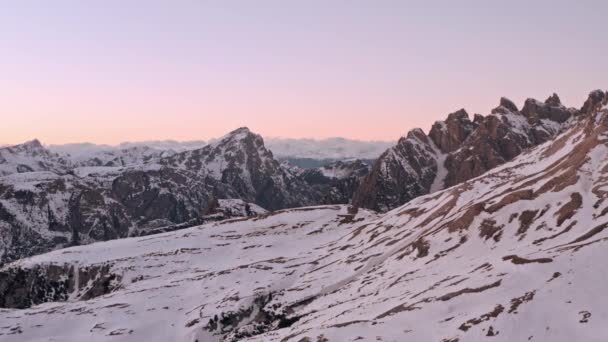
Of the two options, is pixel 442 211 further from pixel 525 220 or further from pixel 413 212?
pixel 525 220

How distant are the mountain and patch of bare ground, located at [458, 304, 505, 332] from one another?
0.67 feet

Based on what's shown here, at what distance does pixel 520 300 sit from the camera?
186 ft

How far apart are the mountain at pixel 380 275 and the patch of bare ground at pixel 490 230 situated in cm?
35

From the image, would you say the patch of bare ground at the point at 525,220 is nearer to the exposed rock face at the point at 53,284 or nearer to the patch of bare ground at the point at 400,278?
the patch of bare ground at the point at 400,278

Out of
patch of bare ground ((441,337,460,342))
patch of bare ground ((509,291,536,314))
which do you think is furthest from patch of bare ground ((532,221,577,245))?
patch of bare ground ((441,337,460,342))

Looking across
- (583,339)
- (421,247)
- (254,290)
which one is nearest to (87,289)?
(254,290)

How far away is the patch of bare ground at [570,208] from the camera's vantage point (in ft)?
287

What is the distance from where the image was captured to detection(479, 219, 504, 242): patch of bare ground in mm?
94262

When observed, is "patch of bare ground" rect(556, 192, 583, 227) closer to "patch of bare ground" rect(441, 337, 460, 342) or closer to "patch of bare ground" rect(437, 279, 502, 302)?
"patch of bare ground" rect(437, 279, 502, 302)

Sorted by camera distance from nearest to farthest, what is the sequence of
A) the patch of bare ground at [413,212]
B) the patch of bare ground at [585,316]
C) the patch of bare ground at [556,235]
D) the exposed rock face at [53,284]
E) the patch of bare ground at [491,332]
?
the patch of bare ground at [585,316]
the patch of bare ground at [491,332]
the patch of bare ground at [556,235]
the patch of bare ground at [413,212]
the exposed rock face at [53,284]

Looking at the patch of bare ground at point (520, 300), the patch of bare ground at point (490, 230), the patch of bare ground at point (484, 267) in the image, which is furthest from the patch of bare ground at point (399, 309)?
the patch of bare ground at point (490, 230)

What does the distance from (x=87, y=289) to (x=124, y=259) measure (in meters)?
14.0

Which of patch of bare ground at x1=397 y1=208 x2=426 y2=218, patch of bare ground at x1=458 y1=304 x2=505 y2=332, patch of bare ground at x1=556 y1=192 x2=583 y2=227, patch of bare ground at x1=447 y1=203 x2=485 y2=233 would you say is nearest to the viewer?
patch of bare ground at x1=458 y1=304 x2=505 y2=332

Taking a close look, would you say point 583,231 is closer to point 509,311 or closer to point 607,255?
point 607,255
